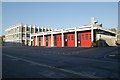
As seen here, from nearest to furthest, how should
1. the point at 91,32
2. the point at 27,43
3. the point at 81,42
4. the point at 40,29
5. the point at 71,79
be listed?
1. the point at 71,79
2. the point at 91,32
3. the point at 81,42
4. the point at 27,43
5. the point at 40,29

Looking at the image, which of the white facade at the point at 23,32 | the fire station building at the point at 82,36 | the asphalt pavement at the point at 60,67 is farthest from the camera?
the white facade at the point at 23,32

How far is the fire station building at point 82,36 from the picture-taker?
5731cm

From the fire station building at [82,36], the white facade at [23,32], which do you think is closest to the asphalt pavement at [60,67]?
the fire station building at [82,36]

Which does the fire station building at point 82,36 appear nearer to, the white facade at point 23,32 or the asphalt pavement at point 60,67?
the white facade at point 23,32

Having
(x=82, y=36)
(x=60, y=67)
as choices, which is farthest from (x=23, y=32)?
(x=60, y=67)

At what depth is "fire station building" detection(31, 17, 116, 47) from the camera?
57312mm

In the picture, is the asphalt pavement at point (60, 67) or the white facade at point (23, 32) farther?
the white facade at point (23, 32)

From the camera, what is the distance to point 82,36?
202 feet


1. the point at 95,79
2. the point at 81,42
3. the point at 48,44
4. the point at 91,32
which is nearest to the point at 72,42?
the point at 81,42

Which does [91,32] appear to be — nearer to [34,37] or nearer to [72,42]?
[72,42]

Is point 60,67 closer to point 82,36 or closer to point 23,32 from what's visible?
point 82,36

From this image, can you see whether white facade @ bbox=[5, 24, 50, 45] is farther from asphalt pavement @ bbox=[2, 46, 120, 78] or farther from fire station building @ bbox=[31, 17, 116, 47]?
asphalt pavement @ bbox=[2, 46, 120, 78]

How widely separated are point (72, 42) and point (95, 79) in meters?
55.8

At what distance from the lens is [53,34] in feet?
242
